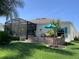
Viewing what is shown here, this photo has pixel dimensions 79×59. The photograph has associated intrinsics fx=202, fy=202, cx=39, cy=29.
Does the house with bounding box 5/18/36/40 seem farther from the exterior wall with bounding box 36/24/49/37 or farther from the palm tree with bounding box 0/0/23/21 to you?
the palm tree with bounding box 0/0/23/21

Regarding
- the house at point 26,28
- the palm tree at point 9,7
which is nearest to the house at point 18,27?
the house at point 26,28

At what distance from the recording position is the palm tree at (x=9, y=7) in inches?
665

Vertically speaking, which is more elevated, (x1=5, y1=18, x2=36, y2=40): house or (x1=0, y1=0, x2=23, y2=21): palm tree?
(x1=0, y1=0, x2=23, y2=21): palm tree

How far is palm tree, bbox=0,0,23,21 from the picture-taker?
1689cm

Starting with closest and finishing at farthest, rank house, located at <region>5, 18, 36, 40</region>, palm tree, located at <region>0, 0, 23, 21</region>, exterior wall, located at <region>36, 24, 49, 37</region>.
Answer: palm tree, located at <region>0, 0, 23, 21</region>, house, located at <region>5, 18, 36, 40</region>, exterior wall, located at <region>36, 24, 49, 37</region>

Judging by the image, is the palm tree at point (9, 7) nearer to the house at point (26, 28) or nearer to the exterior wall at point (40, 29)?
the house at point (26, 28)

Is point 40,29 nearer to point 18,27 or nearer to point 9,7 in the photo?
point 18,27

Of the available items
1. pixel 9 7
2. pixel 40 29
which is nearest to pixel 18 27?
pixel 40 29

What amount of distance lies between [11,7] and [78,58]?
8.58 meters

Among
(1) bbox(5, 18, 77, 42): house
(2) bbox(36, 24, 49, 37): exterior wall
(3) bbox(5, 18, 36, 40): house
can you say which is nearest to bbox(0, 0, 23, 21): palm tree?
(1) bbox(5, 18, 77, 42): house

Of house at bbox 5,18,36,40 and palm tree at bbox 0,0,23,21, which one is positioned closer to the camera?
palm tree at bbox 0,0,23,21

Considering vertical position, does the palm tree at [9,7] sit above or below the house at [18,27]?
above

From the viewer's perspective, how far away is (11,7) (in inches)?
699

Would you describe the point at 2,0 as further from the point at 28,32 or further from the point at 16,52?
the point at 28,32
